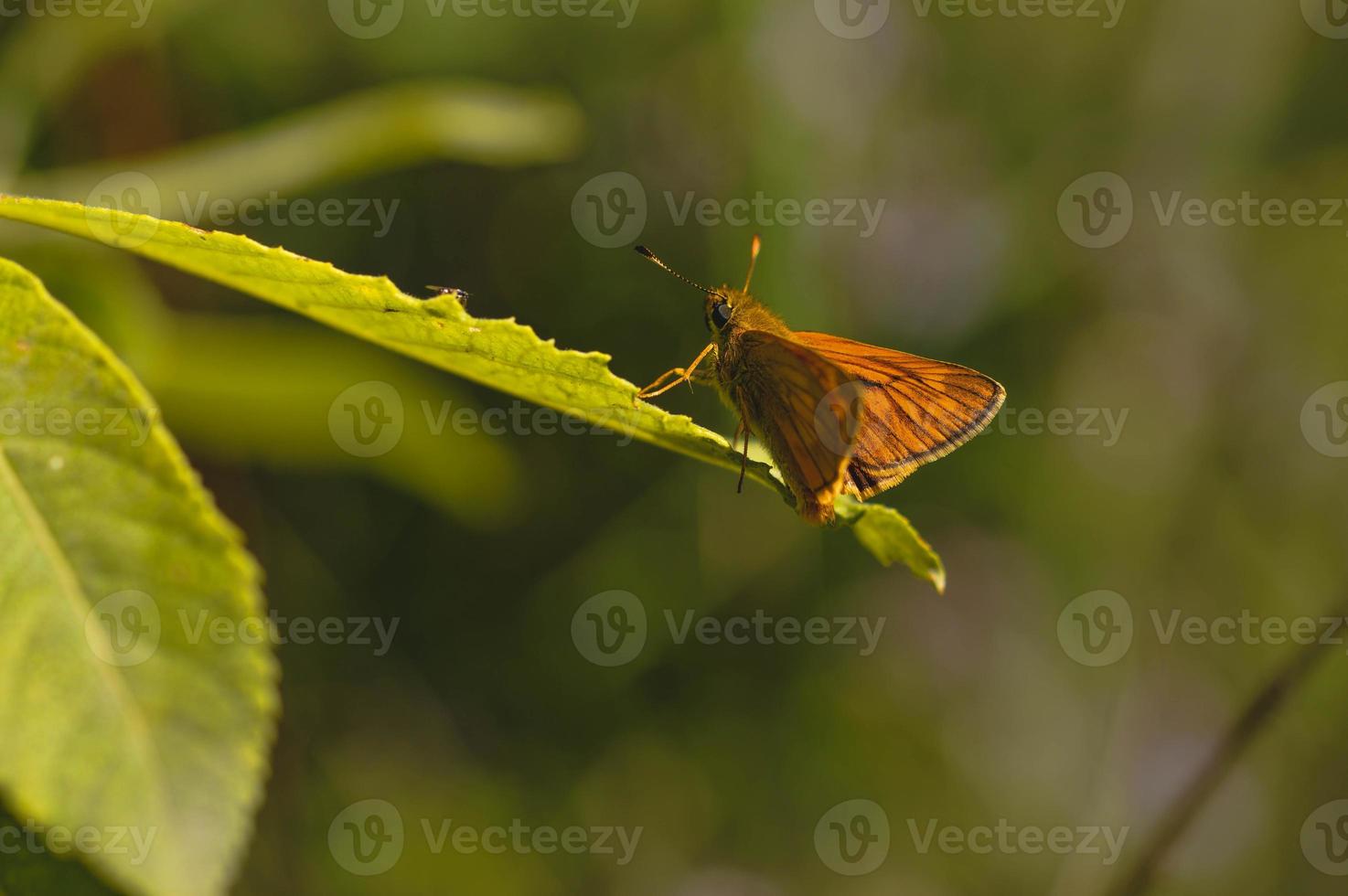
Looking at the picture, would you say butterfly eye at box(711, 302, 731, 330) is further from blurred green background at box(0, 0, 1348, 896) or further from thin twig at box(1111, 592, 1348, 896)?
thin twig at box(1111, 592, 1348, 896)

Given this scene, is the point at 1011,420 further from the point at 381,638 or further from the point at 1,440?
the point at 1,440

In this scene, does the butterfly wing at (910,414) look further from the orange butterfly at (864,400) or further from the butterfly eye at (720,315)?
the butterfly eye at (720,315)

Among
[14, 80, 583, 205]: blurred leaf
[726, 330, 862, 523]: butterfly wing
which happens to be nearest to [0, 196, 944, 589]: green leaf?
[726, 330, 862, 523]: butterfly wing

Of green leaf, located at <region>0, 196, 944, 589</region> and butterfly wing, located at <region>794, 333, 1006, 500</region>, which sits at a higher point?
butterfly wing, located at <region>794, 333, 1006, 500</region>

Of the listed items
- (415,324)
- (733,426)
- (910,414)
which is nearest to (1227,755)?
(910,414)

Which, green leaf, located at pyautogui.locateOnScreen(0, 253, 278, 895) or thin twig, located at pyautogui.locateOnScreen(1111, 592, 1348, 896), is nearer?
green leaf, located at pyautogui.locateOnScreen(0, 253, 278, 895)

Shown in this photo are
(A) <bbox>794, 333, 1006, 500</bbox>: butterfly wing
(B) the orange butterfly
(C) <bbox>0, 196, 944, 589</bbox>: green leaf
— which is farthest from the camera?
(A) <bbox>794, 333, 1006, 500</bbox>: butterfly wing
